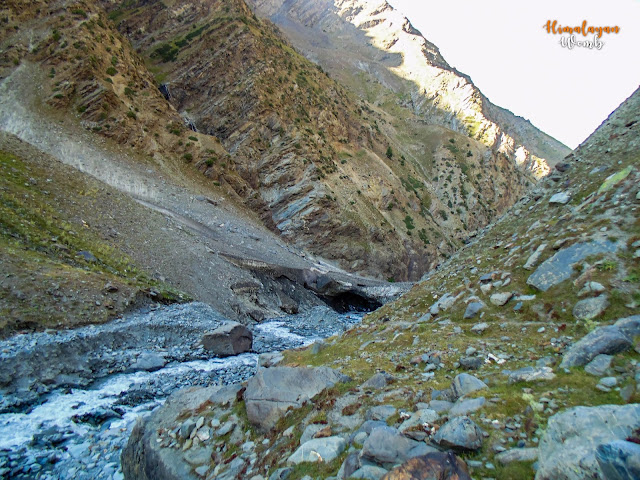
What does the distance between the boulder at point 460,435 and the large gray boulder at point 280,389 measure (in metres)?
2.86

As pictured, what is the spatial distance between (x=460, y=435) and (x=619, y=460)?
146 centimetres

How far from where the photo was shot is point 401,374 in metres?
7.24

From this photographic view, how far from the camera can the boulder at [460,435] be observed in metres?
3.96

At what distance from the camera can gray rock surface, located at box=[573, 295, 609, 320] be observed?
7227 millimetres

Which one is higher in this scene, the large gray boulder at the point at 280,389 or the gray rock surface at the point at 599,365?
the gray rock surface at the point at 599,365

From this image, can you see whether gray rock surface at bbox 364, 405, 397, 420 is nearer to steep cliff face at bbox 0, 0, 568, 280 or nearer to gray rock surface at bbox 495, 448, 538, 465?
gray rock surface at bbox 495, 448, 538, 465

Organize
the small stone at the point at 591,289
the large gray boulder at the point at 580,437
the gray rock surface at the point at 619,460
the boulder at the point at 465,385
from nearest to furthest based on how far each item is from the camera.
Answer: the gray rock surface at the point at 619,460 → the large gray boulder at the point at 580,437 → the boulder at the point at 465,385 → the small stone at the point at 591,289

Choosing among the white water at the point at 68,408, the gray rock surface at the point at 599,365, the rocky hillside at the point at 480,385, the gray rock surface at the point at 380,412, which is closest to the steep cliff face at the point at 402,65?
the rocky hillside at the point at 480,385

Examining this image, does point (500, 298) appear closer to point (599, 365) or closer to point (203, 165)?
point (599, 365)

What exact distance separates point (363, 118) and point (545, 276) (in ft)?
242

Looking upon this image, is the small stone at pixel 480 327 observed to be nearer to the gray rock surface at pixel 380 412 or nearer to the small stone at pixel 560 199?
the gray rock surface at pixel 380 412

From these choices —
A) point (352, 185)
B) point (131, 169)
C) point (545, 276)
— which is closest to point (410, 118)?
point (352, 185)

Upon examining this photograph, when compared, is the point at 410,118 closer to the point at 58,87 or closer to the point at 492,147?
the point at 492,147

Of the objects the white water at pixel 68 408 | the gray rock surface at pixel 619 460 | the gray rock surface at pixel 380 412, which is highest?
the gray rock surface at pixel 619 460
